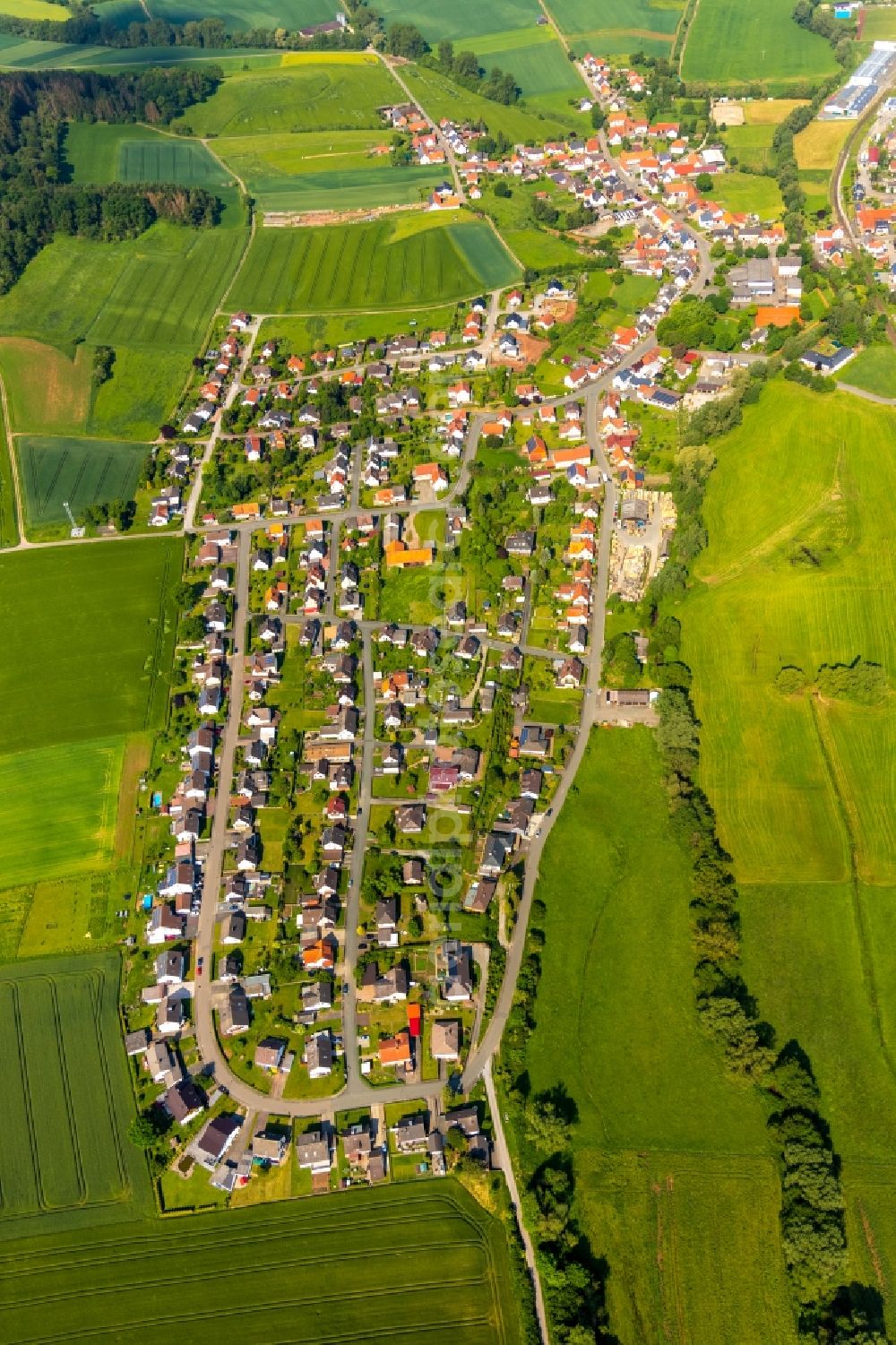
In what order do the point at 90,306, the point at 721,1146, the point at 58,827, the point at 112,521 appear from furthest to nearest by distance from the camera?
the point at 90,306 → the point at 112,521 → the point at 58,827 → the point at 721,1146

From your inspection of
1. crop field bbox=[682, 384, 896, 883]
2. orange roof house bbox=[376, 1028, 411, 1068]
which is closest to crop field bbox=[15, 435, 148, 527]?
crop field bbox=[682, 384, 896, 883]

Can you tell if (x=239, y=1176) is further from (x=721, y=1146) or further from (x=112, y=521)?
(x=112, y=521)

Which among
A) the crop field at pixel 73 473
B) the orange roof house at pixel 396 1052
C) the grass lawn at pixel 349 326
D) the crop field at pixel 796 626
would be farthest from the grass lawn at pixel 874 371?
the orange roof house at pixel 396 1052

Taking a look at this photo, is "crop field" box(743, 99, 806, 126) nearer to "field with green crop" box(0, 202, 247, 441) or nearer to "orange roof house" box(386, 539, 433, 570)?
"field with green crop" box(0, 202, 247, 441)

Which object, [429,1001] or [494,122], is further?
[494,122]

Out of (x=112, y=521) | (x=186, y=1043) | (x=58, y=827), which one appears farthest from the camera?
(x=112, y=521)

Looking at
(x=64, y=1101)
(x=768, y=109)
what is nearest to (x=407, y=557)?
(x=64, y=1101)

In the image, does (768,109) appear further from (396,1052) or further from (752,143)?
(396,1052)

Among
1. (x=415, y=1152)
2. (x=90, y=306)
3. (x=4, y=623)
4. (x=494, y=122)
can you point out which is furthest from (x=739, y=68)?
(x=415, y=1152)

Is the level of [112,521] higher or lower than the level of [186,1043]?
higher
